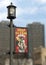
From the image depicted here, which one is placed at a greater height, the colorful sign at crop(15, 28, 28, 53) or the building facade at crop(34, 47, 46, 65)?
the colorful sign at crop(15, 28, 28, 53)

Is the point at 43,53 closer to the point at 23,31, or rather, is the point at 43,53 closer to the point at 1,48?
the point at 1,48

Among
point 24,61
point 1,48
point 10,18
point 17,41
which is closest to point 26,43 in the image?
point 17,41

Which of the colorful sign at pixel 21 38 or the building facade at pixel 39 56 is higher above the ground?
the colorful sign at pixel 21 38

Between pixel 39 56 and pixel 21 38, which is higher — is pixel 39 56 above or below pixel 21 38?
below

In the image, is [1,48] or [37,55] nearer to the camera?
[37,55]

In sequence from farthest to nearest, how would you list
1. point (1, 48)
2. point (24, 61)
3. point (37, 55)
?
point (1, 48)
point (24, 61)
point (37, 55)

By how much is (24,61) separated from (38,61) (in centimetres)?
1028

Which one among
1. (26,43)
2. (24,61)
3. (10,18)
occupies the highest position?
(10,18)

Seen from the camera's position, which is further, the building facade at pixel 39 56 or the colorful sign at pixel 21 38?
the building facade at pixel 39 56

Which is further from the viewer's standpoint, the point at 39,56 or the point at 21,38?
the point at 39,56

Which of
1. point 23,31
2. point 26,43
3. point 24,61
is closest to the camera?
point 23,31

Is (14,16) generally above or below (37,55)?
above

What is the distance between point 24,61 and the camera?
69250 millimetres

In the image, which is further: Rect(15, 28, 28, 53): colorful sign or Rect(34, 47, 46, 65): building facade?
Rect(34, 47, 46, 65): building facade
